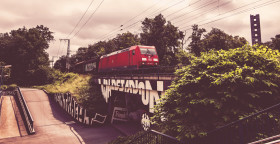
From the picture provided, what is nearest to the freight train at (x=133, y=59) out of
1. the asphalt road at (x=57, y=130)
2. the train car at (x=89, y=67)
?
the train car at (x=89, y=67)

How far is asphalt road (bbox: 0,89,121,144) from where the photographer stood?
17.2 metres

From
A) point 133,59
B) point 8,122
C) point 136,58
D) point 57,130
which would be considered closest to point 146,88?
point 136,58

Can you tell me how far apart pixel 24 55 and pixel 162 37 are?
38017 mm

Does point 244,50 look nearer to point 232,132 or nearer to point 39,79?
point 232,132

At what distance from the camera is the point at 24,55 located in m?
48.1

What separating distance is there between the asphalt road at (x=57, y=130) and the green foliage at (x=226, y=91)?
13584mm

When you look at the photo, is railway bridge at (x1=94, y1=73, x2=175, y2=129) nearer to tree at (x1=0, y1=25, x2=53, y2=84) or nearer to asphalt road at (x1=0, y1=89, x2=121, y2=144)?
asphalt road at (x1=0, y1=89, x2=121, y2=144)

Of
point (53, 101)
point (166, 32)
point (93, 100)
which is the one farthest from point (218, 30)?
point (53, 101)

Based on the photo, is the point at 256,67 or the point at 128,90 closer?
the point at 256,67

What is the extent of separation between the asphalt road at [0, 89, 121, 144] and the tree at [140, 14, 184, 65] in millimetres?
23006

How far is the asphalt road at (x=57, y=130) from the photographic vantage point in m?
17.2

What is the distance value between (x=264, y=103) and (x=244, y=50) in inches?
72.3

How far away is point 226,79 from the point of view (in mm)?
5262

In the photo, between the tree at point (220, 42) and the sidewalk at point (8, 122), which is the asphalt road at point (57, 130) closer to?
the sidewalk at point (8, 122)
